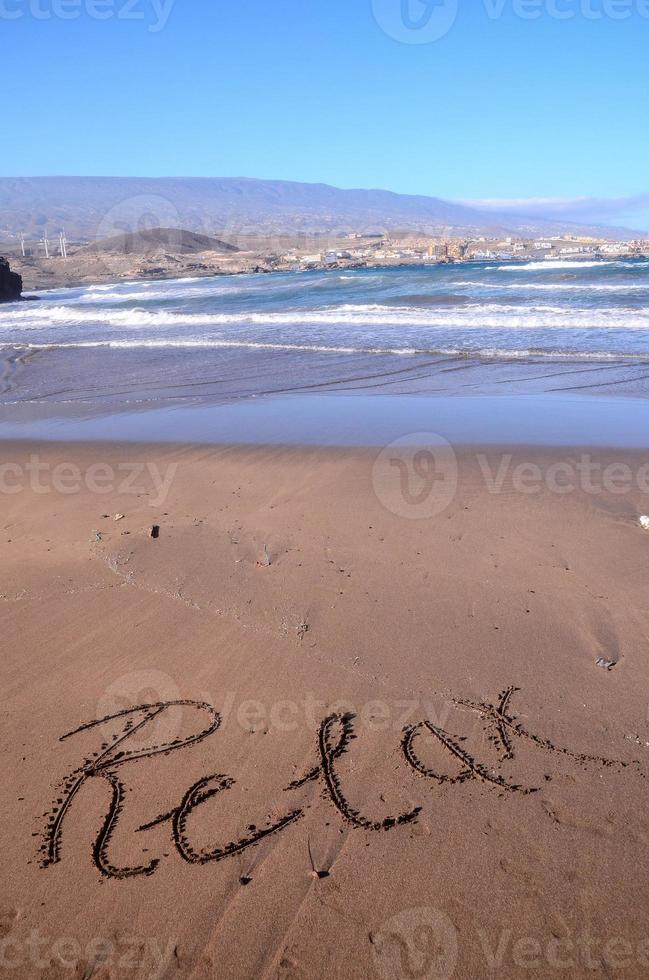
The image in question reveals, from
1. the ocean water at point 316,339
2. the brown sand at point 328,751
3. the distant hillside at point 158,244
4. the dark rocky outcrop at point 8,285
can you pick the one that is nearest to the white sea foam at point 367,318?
the ocean water at point 316,339

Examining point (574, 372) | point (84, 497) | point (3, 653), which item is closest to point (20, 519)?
point (84, 497)

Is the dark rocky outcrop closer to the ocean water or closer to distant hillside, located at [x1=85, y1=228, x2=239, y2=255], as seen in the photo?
the ocean water

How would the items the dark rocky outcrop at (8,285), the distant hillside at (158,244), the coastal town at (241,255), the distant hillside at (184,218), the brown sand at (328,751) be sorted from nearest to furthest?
the brown sand at (328,751)
the dark rocky outcrop at (8,285)
the coastal town at (241,255)
the distant hillside at (158,244)
the distant hillside at (184,218)

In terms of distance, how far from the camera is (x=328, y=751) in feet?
12.0

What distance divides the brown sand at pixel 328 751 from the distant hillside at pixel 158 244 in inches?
3164

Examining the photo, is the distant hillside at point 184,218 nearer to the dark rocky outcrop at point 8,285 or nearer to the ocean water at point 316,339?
the dark rocky outcrop at point 8,285

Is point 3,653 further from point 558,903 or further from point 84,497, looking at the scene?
point 558,903

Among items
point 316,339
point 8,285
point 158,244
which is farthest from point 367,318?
point 158,244

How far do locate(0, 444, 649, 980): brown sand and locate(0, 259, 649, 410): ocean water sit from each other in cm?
769

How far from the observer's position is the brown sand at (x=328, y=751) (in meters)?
2.73

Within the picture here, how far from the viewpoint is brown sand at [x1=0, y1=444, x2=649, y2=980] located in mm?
2734

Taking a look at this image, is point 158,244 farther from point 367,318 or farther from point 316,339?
point 316,339

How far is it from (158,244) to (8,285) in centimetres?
4138

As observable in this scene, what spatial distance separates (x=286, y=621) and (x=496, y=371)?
1067 cm
